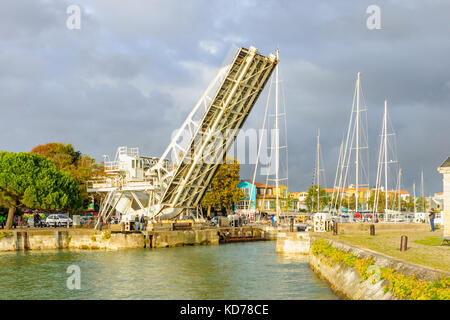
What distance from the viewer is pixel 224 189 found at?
57.7m

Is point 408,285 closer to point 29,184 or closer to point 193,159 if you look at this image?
point 193,159

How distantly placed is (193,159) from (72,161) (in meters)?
33.3

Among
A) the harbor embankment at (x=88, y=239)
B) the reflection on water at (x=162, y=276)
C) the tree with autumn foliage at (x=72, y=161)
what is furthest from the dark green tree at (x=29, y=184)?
the tree with autumn foliage at (x=72, y=161)

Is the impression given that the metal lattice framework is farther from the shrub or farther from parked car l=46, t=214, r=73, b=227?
the shrub

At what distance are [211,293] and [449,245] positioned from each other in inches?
344

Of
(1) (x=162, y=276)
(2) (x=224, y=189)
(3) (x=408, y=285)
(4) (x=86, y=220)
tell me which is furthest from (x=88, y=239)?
(2) (x=224, y=189)

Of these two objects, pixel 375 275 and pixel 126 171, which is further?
pixel 126 171

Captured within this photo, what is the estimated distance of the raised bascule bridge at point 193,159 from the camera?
30094 mm

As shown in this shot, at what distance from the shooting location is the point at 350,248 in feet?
47.8

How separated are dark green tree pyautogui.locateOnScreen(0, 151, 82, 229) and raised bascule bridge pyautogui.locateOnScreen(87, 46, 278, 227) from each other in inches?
172

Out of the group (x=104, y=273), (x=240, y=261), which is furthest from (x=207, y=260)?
(x=104, y=273)

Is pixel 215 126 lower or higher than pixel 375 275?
higher

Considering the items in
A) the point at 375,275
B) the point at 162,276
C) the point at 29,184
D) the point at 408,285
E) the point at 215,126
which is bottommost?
the point at 162,276
